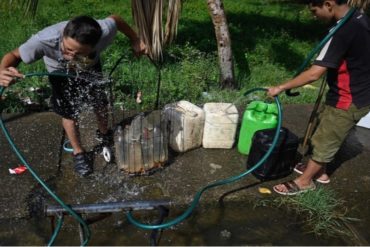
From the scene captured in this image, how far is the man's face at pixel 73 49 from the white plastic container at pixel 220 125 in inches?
51.6

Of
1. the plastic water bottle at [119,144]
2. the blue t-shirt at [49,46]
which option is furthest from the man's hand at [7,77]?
the plastic water bottle at [119,144]

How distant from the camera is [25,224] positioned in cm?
292

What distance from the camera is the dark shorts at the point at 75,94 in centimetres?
334

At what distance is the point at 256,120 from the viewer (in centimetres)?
376

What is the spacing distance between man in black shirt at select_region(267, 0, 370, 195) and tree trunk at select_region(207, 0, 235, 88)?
87.6 inches

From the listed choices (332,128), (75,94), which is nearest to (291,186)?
(332,128)

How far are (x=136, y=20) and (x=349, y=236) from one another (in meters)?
2.67

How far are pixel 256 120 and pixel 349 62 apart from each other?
1054mm

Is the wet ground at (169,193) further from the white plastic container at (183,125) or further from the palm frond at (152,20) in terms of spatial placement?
the palm frond at (152,20)

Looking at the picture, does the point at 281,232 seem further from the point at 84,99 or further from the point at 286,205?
the point at 84,99

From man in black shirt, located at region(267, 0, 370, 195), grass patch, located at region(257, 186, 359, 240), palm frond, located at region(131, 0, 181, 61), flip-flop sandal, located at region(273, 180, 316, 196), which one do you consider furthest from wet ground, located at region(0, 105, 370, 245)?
palm frond, located at region(131, 0, 181, 61)

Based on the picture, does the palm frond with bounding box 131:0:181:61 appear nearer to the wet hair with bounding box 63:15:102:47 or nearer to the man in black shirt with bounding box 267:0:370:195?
the wet hair with bounding box 63:15:102:47

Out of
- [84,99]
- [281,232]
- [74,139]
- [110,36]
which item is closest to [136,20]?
[110,36]

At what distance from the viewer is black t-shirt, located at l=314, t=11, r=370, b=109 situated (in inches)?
111
